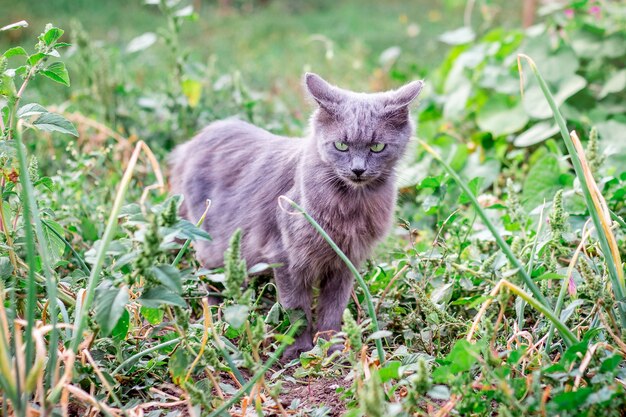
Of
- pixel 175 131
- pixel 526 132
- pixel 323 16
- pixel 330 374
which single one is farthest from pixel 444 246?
pixel 323 16

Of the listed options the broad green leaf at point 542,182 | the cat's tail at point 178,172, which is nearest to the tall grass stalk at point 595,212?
the broad green leaf at point 542,182

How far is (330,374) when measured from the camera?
2096mm

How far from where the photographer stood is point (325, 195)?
235 centimetres

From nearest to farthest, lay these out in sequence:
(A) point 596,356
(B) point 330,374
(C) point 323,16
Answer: (A) point 596,356, (B) point 330,374, (C) point 323,16

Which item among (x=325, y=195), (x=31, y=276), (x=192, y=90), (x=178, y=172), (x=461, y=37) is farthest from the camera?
(x=461, y=37)

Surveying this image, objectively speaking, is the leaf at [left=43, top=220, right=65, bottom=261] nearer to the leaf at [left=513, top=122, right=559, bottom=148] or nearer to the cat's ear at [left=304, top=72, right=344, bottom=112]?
the cat's ear at [left=304, top=72, right=344, bottom=112]

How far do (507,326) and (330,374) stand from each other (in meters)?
0.60

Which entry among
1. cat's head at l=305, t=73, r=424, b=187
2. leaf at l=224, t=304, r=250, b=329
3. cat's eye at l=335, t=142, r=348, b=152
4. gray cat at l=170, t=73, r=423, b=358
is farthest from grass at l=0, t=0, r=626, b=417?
cat's eye at l=335, t=142, r=348, b=152

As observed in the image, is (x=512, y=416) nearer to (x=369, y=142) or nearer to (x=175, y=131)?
(x=369, y=142)

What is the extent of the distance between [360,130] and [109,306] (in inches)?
43.2

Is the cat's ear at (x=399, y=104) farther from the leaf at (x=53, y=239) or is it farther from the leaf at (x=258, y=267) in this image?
the leaf at (x=53, y=239)

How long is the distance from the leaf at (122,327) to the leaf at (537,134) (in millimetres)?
2579

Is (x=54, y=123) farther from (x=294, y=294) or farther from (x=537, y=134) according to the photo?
(x=537, y=134)

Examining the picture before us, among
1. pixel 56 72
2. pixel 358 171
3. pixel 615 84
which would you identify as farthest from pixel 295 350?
pixel 615 84
